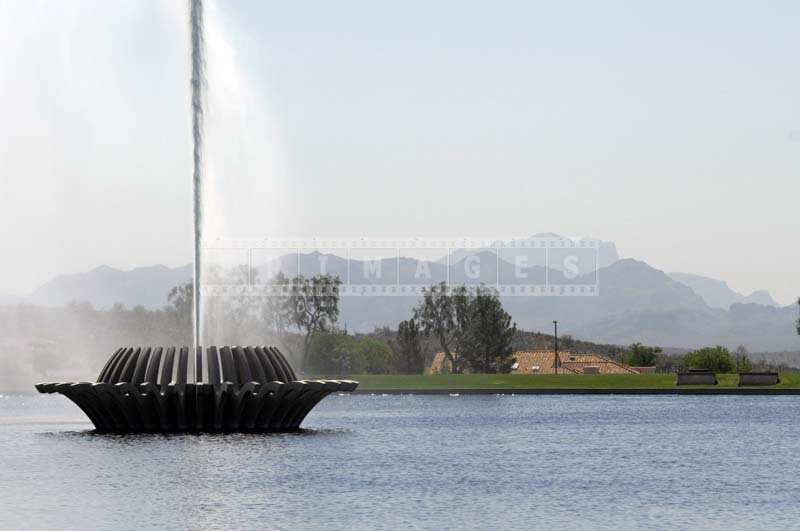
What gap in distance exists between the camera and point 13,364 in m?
190

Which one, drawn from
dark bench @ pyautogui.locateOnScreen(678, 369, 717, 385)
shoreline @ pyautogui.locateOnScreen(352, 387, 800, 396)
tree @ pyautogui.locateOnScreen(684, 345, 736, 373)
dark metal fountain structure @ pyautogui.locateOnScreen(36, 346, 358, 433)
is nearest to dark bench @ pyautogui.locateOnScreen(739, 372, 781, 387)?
dark bench @ pyautogui.locateOnScreen(678, 369, 717, 385)

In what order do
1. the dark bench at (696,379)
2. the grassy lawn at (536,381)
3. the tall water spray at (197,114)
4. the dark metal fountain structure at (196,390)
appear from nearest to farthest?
the dark metal fountain structure at (196,390)
the tall water spray at (197,114)
the dark bench at (696,379)
the grassy lawn at (536,381)

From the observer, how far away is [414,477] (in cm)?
4734

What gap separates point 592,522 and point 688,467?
18097 millimetres

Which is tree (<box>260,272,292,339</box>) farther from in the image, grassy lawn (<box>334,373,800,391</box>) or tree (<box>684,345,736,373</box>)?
tree (<box>684,345,736,373</box>)

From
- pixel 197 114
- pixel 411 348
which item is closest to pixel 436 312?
pixel 411 348

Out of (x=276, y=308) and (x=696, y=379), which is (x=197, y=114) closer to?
(x=696, y=379)

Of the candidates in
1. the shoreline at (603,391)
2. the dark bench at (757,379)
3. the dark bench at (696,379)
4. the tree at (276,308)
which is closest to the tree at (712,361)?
the dark bench at (696,379)

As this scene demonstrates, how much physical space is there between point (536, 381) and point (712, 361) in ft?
127

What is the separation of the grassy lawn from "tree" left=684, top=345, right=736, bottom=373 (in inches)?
976

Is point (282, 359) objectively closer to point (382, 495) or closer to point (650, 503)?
point (382, 495)

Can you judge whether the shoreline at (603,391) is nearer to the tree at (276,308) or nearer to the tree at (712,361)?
the tree at (276,308)

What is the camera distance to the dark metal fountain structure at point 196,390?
60.2 metres

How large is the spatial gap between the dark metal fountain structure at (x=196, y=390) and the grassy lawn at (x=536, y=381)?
8145 cm
